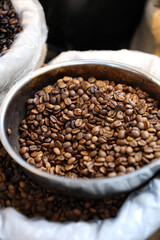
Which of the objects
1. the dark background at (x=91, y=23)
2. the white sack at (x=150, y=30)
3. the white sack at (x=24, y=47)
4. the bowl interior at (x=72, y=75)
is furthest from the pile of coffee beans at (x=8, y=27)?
the white sack at (x=150, y=30)

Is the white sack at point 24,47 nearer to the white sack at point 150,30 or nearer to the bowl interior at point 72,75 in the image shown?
the bowl interior at point 72,75

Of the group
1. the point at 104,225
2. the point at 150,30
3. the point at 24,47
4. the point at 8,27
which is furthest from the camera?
the point at 150,30

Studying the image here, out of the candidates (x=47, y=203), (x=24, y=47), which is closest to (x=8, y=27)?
(x=24, y=47)

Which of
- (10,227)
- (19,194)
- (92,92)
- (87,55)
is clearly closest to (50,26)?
(87,55)

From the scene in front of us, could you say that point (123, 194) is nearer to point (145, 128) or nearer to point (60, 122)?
point (145, 128)

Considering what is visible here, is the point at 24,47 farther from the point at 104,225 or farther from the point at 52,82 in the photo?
the point at 104,225

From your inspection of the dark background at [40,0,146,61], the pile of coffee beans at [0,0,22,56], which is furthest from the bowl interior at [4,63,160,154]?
the dark background at [40,0,146,61]
